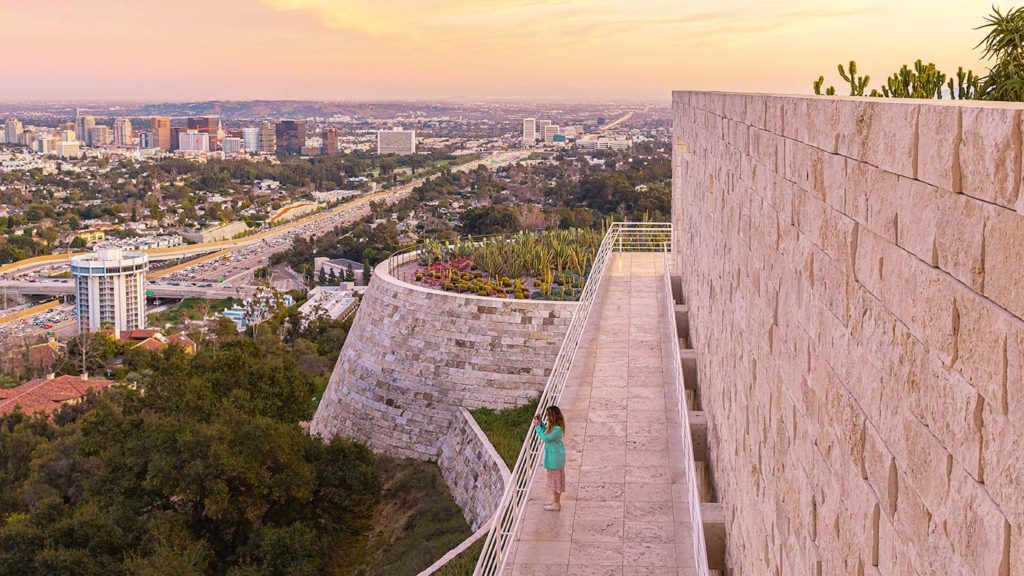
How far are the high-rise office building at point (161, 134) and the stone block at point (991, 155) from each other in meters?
198

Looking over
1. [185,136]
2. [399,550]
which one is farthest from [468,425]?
[185,136]

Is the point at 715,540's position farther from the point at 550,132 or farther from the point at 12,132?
the point at 12,132

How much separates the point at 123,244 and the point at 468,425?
248ft

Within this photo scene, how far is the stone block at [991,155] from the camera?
1.51 m

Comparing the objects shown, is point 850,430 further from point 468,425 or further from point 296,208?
point 296,208

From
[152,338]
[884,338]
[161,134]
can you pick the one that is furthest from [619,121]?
[884,338]

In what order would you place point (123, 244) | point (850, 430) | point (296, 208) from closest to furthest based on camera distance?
point (850, 430) < point (123, 244) < point (296, 208)

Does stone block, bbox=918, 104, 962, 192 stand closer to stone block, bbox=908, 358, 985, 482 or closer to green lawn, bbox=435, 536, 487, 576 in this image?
stone block, bbox=908, 358, 985, 482

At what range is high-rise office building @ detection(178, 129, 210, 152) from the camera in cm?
17950

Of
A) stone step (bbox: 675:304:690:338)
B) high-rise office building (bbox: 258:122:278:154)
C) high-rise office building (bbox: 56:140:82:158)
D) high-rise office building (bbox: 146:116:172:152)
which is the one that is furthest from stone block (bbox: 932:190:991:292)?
high-rise office building (bbox: 146:116:172:152)

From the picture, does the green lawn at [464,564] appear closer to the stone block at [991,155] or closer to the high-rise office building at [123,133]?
the stone block at [991,155]

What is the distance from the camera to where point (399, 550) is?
1280 cm

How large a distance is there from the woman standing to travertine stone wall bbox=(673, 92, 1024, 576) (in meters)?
2.18

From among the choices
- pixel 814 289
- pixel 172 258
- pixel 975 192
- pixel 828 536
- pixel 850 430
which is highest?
pixel 975 192
